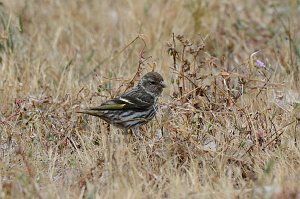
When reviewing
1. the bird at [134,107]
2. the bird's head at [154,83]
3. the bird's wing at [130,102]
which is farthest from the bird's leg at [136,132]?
the bird's head at [154,83]

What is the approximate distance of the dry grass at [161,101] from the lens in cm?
578

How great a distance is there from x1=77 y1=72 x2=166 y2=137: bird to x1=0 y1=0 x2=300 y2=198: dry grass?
0.34 feet

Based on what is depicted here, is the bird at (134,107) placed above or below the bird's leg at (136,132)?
above

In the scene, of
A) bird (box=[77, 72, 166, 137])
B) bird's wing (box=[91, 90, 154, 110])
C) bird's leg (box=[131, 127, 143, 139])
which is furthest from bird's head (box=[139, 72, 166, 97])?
bird's leg (box=[131, 127, 143, 139])

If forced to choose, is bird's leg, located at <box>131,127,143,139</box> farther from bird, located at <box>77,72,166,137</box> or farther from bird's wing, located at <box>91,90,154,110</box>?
bird's wing, located at <box>91,90,154,110</box>

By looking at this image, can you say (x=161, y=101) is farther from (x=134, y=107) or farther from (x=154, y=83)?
(x=134, y=107)

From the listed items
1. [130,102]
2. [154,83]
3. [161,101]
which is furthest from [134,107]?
[161,101]

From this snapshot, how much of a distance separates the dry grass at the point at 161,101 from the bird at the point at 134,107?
10cm

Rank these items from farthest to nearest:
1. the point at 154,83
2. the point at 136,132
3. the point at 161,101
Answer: the point at 161,101
the point at 154,83
the point at 136,132

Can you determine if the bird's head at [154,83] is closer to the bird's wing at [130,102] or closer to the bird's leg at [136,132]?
the bird's wing at [130,102]

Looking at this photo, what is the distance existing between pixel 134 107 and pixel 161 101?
551 mm

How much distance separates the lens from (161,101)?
7.55 metres

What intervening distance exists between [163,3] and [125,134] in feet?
11.2

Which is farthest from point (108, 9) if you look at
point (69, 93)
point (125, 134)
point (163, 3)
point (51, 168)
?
point (51, 168)
